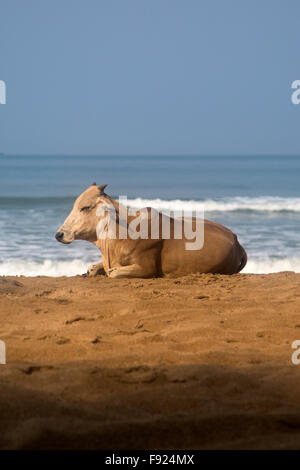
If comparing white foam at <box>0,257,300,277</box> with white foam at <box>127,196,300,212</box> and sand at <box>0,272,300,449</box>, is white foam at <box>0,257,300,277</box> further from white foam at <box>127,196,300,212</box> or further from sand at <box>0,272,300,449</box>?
white foam at <box>127,196,300,212</box>

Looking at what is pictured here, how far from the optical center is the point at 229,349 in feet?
12.5

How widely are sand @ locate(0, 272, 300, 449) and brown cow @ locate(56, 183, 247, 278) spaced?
873 millimetres

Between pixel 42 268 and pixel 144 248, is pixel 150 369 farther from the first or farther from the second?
pixel 42 268

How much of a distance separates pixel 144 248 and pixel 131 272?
30 centimetres

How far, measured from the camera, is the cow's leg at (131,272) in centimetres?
643

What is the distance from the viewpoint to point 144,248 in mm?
6461

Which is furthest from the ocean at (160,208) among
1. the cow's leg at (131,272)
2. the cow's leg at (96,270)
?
the cow's leg at (131,272)

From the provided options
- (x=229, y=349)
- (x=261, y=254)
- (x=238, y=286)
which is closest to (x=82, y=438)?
(x=229, y=349)

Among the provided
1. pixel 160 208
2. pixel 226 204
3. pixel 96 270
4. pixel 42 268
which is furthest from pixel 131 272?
pixel 226 204

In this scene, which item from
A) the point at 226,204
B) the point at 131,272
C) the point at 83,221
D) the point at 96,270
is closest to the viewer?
the point at 131,272

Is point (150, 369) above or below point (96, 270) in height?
below

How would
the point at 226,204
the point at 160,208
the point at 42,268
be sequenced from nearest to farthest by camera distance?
the point at 42,268 < the point at 160,208 < the point at 226,204

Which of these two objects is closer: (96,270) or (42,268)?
(96,270)

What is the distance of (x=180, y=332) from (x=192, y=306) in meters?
0.81
